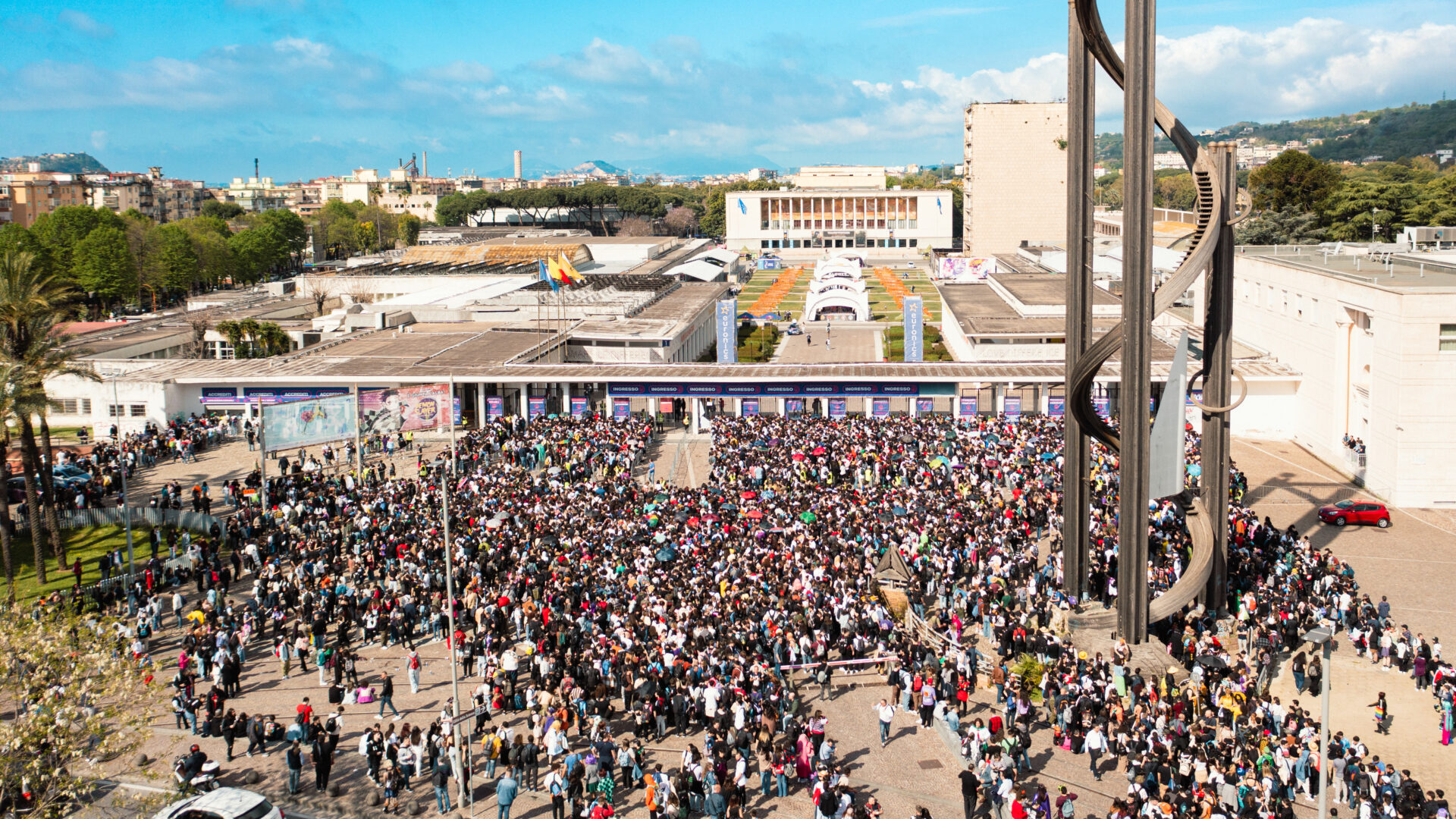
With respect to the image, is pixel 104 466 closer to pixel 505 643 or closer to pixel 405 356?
pixel 405 356

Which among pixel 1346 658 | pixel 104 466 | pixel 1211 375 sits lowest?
pixel 1346 658

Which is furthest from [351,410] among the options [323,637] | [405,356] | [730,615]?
[730,615]

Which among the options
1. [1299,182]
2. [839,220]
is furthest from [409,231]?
[1299,182]

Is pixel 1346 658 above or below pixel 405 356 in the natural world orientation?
below

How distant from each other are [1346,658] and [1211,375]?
580 centimetres

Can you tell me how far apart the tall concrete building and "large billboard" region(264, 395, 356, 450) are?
3929 inches

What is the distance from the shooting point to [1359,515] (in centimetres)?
2953

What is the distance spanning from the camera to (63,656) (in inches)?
567

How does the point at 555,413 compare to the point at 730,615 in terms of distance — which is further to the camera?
the point at 555,413

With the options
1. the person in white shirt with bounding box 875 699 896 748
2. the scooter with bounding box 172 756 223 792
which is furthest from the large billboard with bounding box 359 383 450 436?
the person in white shirt with bounding box 875 699 896 748

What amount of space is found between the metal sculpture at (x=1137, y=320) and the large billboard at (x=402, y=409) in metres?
22.2

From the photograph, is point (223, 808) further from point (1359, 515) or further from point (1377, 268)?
point (1377, 268)

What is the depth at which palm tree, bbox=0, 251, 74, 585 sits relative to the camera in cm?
2612

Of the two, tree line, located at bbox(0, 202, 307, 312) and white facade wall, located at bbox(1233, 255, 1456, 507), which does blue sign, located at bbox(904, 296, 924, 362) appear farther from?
tree line, located at bbox(0, 202, 307, 312)
